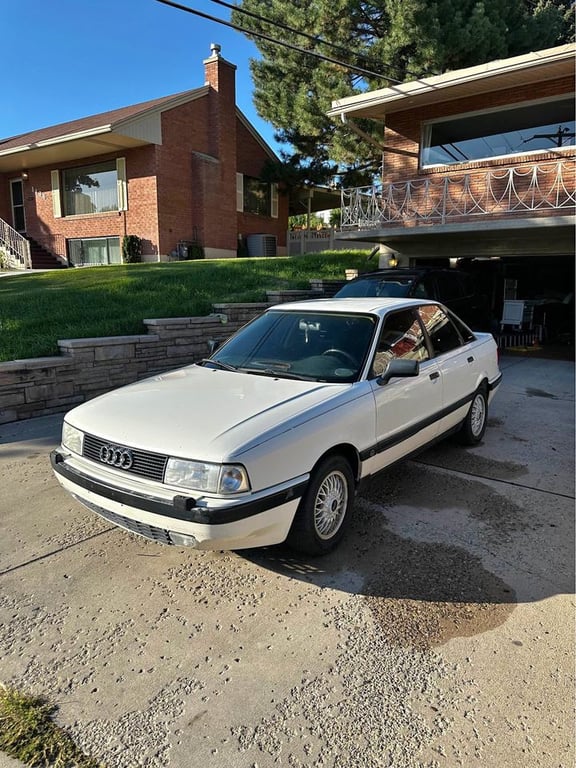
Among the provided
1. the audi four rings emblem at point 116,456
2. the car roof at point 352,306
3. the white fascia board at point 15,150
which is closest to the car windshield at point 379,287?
the car roof at point 352,306

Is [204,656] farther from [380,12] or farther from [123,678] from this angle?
[380,12]

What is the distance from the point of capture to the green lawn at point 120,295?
7191 millimetres

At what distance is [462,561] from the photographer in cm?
343

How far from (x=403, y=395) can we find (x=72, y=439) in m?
2.32

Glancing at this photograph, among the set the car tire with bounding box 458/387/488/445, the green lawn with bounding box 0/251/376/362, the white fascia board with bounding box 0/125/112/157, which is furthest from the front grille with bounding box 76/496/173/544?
the white fascia board with bounding box 0/125/112/157

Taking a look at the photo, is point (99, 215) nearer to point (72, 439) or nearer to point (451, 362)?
point (451, 362)

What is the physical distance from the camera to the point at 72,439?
3.51m

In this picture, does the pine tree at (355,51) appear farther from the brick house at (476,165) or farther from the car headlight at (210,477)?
the car headlight at (210,477)

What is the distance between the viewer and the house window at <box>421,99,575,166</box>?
11625 millimetres

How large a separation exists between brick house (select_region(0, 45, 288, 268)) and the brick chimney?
38mm

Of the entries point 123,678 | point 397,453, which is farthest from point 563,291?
point 123,678

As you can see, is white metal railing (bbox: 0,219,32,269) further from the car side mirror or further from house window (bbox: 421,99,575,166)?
the car side mirror

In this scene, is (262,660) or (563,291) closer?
(262,660)

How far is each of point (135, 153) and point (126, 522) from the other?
18807 mm
